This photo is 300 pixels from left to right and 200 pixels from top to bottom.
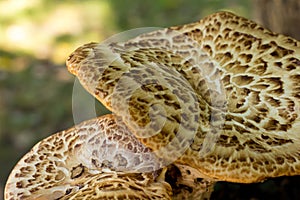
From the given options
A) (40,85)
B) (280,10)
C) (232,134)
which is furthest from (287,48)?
(40,85)

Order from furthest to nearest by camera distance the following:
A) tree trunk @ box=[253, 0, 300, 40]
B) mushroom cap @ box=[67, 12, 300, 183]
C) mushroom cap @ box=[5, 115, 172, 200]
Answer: tree trunk @ box=[253, 0, 300, 40] → mushroom cap @ box=[5, 115, 172, 200] → mushroom cap @ box=[67, 12, 300, 183]

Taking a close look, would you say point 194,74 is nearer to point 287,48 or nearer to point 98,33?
point 287,48

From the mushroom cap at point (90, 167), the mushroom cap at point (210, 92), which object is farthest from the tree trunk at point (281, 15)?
the mushroom cap at point (90, 167)

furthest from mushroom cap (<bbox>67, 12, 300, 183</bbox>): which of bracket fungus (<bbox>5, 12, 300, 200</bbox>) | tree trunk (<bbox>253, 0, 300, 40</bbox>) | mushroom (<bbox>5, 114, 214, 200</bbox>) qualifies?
tree trunk (<bbox>253, 0, 300, 40</bbox>)

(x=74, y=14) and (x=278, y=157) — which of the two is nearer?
(x=278, y=157)

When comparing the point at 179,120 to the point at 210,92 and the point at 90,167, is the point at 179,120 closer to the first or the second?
the point at 210,92

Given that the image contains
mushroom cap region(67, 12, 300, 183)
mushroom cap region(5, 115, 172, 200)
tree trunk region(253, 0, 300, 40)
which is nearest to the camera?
mushroom cap region(67, 12, 300, 183)

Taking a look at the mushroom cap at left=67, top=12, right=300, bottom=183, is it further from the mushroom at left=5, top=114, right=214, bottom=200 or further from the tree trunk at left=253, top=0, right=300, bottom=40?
the tree trunk at left=253, top=0, right=300, bottom=40
